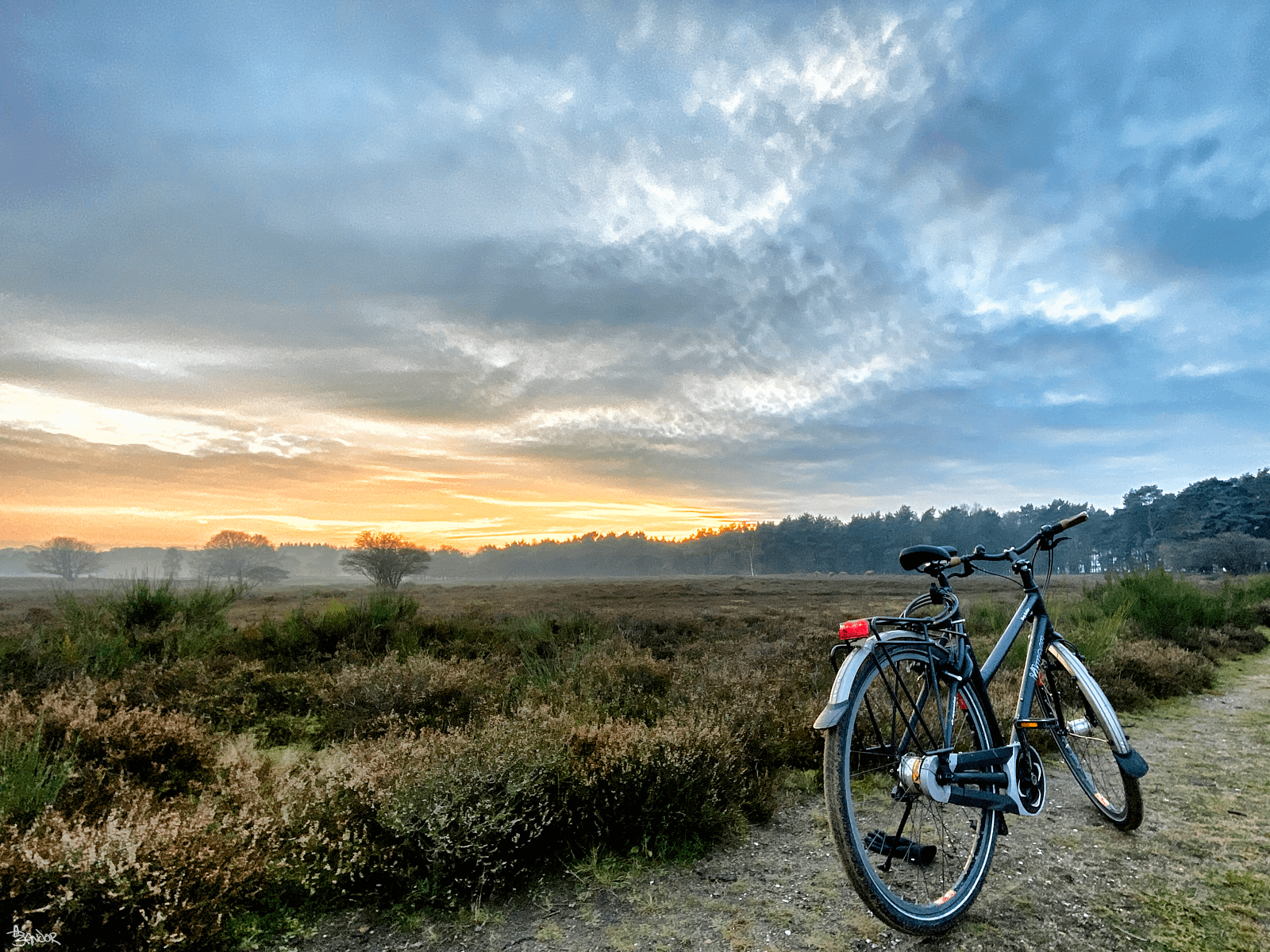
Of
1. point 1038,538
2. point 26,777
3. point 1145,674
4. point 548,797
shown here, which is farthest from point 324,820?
point 1145,674

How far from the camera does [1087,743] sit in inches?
158

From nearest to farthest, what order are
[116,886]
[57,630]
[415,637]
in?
[116,886] < [57,630] < [415,637]

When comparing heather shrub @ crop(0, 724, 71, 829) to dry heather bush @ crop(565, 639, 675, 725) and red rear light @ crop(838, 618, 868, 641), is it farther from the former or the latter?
red rear light @ crop(838, 618, 868, 641)

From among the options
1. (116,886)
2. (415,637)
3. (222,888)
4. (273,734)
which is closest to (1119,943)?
(222,888)

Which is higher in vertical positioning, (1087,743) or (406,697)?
(1087,743)

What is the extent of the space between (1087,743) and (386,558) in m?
45.1

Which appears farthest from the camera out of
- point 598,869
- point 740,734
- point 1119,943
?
point 740,734

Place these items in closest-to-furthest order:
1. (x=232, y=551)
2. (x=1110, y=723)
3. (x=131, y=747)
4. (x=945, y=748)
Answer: (x=945, y=748)
(x=1110, y=723)
(x=131, y=747)
(x=232, y=551)

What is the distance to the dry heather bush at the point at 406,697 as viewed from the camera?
5.91 m

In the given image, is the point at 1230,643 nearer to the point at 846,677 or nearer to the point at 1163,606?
the point at 1163,606

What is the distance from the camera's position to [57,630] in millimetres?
8492

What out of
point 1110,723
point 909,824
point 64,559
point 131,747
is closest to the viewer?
point 1110,723

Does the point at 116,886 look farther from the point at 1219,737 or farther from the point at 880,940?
the point at 1219,737

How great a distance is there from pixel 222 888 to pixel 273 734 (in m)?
3.96
